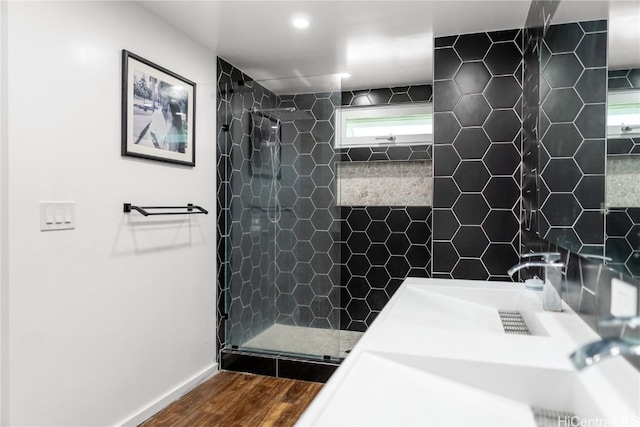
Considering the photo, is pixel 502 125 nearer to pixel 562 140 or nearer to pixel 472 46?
pixel 472 46

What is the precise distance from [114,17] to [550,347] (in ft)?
7.97

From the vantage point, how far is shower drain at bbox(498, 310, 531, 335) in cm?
160

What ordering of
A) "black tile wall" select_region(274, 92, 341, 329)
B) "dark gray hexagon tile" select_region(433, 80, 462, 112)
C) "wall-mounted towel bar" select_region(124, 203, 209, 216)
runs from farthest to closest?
1. "black tile wall" select_region(274, 92, 341, 329)
2. "dark gray hexagon tile" select_region(433, 80, 462, 112)
3. "wall-mounted towel bar" select_region(124, 203, 209, 216)

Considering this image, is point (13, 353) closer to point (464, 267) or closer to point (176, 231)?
point (176, 231)

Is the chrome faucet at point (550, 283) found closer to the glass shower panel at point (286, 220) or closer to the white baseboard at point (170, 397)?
the glass shower panel at point (286, 220)

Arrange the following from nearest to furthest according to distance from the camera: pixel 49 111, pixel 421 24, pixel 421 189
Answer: pixel 49 111 → pixel 421 24 → pixel 421 189

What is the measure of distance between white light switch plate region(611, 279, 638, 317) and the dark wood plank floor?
6.40 feet

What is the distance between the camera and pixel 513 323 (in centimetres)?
171

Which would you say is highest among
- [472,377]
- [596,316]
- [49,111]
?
[49,111]

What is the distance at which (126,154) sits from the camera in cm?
225

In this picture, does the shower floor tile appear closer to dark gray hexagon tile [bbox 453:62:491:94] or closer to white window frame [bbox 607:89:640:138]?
dark gray hexagon tile [bbox 453:62:491:94]

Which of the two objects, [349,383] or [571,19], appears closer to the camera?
[349,383]

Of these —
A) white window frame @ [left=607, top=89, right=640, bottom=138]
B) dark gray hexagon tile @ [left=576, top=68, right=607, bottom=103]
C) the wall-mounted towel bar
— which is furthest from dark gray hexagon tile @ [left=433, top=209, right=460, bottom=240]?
white window frame @ [left=607, top=89, right=640, bottom=138]

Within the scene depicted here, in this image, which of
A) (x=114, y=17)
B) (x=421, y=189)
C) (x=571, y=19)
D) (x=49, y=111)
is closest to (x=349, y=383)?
(x=571, y=19)
